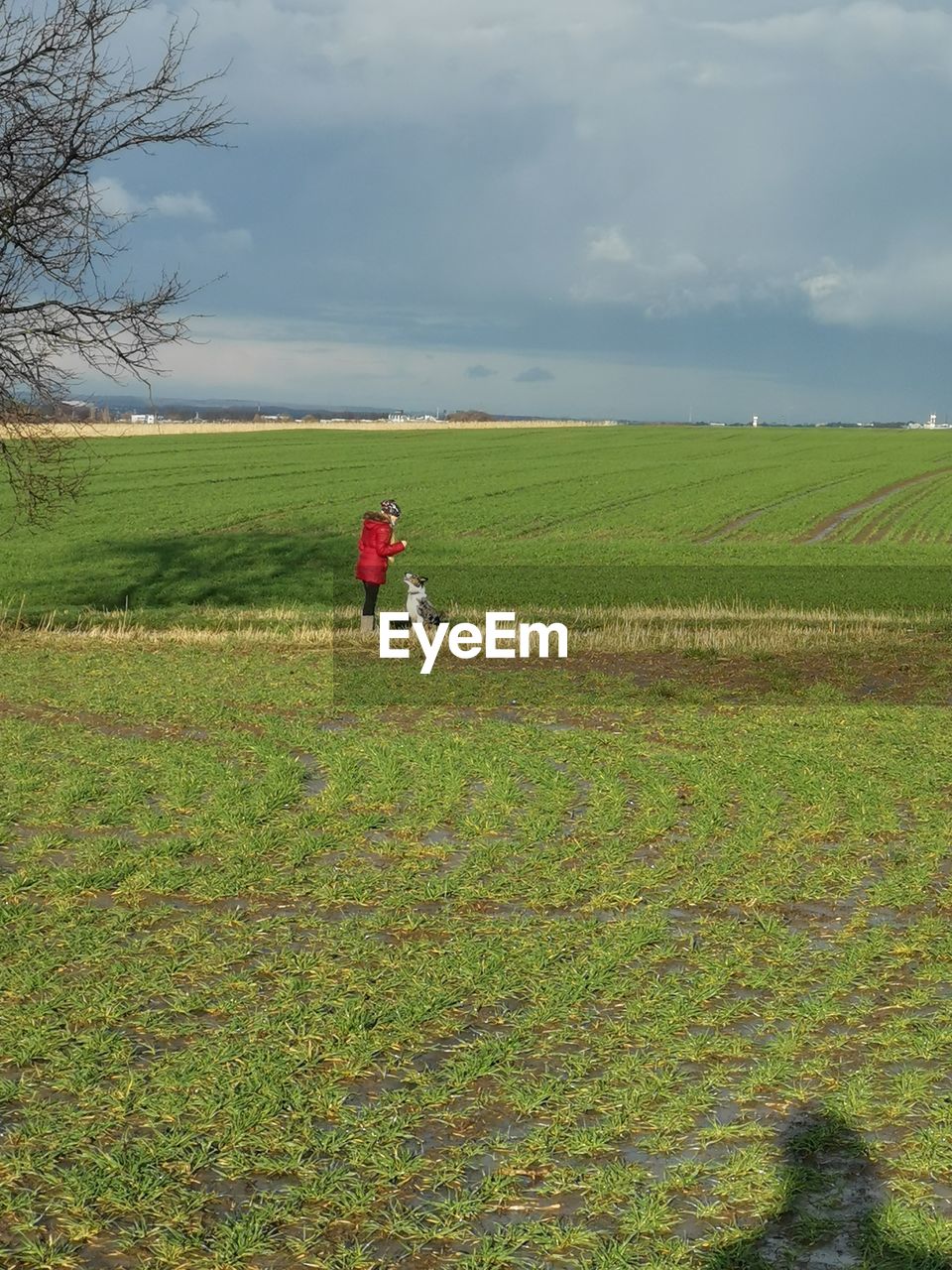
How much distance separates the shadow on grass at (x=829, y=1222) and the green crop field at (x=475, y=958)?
16 mm

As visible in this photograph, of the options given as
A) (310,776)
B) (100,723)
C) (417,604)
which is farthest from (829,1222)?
(417,604)

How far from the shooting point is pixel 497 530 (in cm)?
4394

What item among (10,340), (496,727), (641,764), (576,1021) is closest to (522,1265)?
(576,1021)

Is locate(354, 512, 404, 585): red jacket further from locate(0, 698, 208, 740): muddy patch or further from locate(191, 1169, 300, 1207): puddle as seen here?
locate(191, 1169, 300, 1207): puddle

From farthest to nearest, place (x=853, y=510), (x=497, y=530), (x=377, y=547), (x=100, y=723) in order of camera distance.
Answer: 1. (x=853, y=510)
2. (x=497, y=530)
3. (x=377, y=547)
4. (x=100, y=723)

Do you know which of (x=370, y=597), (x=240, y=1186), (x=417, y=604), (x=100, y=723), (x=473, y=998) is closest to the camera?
(x=240, y=1186)

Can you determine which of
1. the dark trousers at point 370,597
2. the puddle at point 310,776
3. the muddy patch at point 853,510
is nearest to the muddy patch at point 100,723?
the puddle at point 310,776

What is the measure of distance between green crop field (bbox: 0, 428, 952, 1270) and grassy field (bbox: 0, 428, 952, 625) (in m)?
10.9

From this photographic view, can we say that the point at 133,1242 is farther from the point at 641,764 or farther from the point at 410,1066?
the point at 641,764

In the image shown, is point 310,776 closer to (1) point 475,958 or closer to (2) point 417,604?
(1) point 475,958

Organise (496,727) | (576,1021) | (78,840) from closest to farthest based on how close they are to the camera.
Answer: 1. (576,1021)
2. (78,840)
3. (496,727)

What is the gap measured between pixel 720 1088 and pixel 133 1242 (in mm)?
2460

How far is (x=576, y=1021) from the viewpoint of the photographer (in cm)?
618

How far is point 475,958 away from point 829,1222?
269 cm
